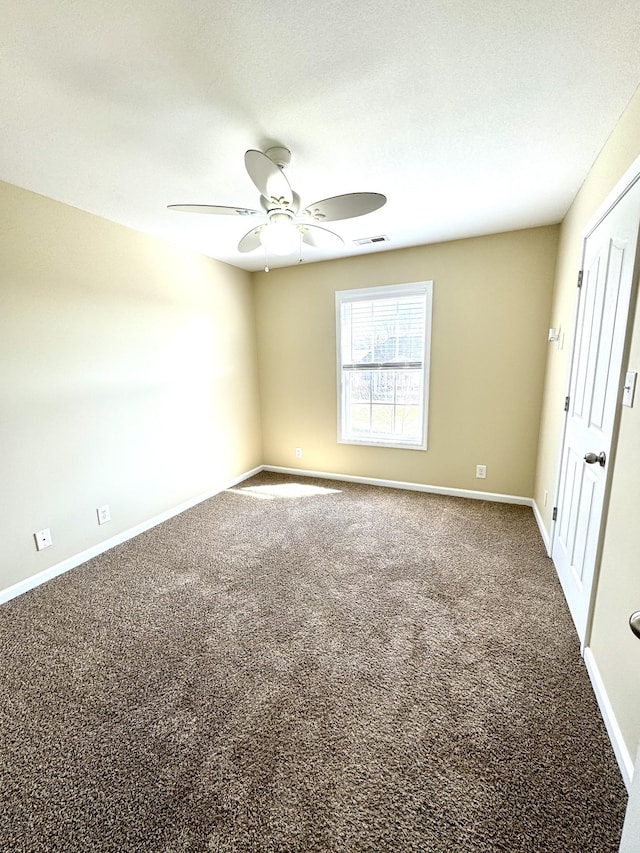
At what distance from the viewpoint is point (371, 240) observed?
3146mm

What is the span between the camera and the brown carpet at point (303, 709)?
108cm

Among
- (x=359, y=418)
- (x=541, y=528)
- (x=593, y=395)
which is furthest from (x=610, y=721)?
(x=359, y=418)

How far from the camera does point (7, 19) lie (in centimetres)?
109

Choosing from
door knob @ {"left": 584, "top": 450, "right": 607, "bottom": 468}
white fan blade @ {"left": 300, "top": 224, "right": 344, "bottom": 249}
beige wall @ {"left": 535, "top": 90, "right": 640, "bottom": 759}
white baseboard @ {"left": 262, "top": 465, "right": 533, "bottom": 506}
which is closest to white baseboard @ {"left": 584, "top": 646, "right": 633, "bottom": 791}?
beige wall @ {"left": 535, "top": 90, "right": 640, "bottom": 759}

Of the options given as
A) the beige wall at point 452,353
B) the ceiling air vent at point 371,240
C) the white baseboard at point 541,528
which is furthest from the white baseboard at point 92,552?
the white baseboard at point 541,528

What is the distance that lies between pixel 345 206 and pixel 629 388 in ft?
4.68

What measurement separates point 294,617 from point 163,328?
2.54 m

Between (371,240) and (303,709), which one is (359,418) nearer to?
(371,240)

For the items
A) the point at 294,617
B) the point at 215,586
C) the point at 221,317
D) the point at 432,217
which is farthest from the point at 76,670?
the point at 432,217

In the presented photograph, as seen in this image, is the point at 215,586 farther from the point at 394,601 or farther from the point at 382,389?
the point at 382,389

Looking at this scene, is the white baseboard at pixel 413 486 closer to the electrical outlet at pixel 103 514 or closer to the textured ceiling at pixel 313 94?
the electrical outlet at pixel 103 514

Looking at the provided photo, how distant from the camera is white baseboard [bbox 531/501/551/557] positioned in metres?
2.50

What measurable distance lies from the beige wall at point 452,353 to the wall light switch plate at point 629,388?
6.11 feet

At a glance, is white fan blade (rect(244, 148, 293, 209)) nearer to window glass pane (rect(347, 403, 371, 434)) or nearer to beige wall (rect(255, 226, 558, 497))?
beige wall (rect(255, 226, 558, 497))
